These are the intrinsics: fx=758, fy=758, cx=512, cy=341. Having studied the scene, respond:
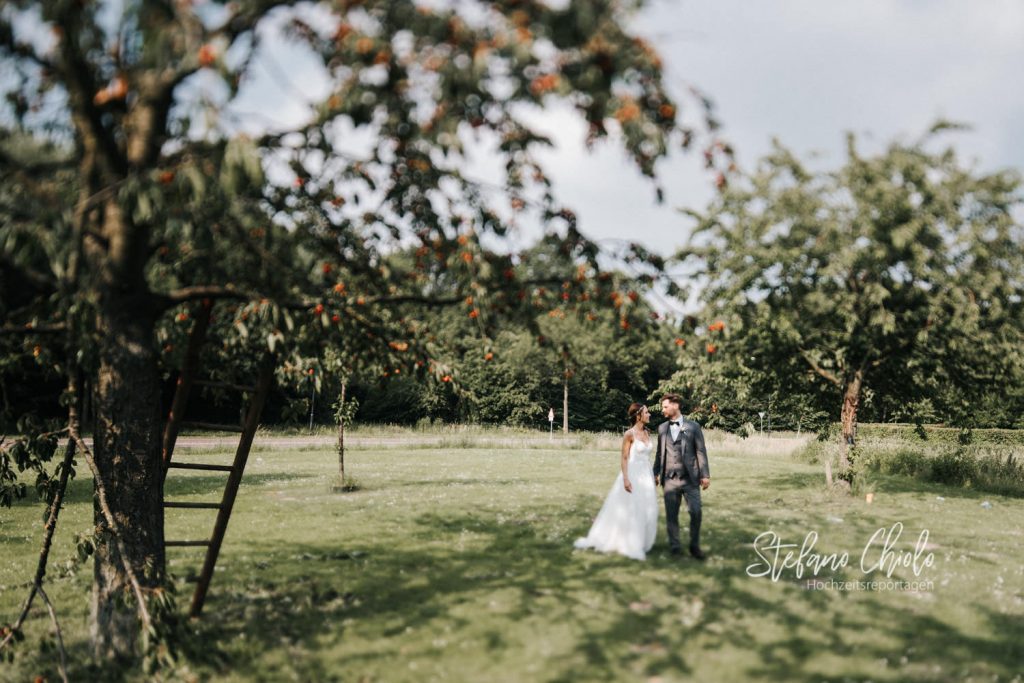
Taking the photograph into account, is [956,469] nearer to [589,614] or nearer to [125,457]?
[589,614]

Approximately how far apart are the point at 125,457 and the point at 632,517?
627 cm

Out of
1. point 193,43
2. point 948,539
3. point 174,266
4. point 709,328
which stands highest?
point 193,43

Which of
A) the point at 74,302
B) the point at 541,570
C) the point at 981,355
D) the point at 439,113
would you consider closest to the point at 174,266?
the point at 74,302

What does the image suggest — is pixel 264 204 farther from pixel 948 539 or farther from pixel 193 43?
pixel 948 539

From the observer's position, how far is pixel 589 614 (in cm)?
739

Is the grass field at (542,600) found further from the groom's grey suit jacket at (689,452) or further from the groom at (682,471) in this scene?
the groom's grey suit jacket at (689,452)

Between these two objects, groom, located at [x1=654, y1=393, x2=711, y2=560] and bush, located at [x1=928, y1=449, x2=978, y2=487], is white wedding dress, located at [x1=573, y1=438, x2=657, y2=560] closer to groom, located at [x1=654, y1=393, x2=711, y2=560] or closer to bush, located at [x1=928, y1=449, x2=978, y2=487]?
groom, located at [x1=654, y1=393, x2=711, y2=560]

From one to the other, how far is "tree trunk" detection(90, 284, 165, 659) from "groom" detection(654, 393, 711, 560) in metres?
6.06

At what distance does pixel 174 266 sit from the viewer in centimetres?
749

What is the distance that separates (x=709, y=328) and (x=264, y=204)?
14.7ft

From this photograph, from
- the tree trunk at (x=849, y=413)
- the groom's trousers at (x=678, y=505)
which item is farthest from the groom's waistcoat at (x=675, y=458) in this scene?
the tree trunk at (x=849, y=413)

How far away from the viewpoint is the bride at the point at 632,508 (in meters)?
10.1

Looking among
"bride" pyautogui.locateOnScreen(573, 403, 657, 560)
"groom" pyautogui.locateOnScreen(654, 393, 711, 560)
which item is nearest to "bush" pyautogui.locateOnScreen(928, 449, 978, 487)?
"groom" pyautogui.locateOnScreen(654, 393, 711, 560)

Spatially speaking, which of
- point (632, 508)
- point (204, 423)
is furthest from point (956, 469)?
point (204, 423)
